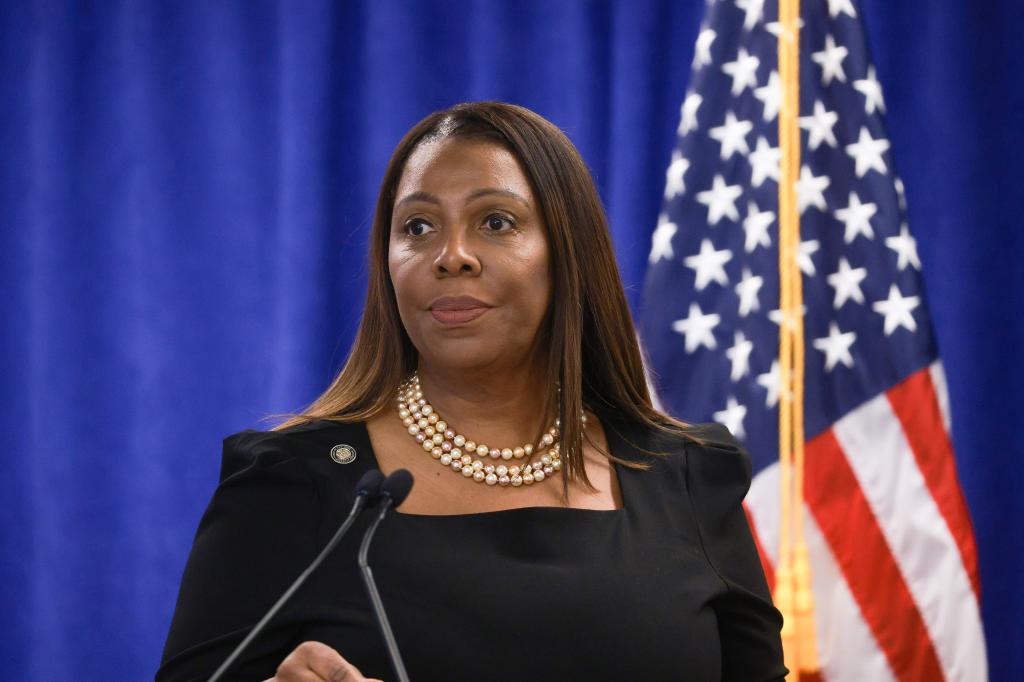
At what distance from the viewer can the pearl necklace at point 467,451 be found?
58.0 inches

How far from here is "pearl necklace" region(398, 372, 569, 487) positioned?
1.47 metres

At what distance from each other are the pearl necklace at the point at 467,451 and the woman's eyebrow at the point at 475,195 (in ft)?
0.83

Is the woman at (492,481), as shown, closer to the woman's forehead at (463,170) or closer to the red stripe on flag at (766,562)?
the woman's forehead at (463,170)

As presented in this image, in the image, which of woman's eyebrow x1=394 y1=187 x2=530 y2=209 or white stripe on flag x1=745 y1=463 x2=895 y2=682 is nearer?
woman's eyebrow x1=394 y1=187 x2=530 y2=209

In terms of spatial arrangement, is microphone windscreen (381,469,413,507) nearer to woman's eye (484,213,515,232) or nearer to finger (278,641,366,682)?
finger (278,641,366,682)

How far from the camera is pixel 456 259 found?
4.61 ft

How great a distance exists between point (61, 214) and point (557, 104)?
1.18 m

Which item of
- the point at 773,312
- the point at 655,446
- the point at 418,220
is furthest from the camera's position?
the point at 773,312

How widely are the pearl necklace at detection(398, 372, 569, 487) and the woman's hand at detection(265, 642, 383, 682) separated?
1.23 feet

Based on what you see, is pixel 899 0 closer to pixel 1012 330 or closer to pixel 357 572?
pixel 1012 330

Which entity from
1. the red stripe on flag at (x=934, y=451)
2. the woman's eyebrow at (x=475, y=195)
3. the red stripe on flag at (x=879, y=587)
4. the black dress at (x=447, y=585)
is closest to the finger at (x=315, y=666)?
the black dress at (x=447, y=585)

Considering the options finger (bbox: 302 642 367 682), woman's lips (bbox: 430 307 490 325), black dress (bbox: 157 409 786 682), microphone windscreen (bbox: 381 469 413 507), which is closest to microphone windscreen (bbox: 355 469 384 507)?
microphone windscreen (bbox: 381 469 413 507)

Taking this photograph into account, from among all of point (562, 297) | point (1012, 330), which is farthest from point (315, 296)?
point (1012, 330)

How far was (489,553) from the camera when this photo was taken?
135 centimetres
